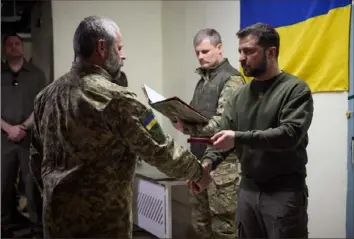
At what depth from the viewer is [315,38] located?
2865 millimetres

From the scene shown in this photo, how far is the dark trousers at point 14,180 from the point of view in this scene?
3.84 meters

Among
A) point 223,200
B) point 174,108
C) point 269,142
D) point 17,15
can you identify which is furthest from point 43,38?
point 269,142

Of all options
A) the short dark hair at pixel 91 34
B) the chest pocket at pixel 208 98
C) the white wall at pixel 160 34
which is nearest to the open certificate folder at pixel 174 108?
the short dark hair at pixel 91 34

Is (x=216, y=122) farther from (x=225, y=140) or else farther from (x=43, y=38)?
(x=43, y=38)

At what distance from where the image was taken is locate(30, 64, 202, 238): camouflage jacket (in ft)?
5.54

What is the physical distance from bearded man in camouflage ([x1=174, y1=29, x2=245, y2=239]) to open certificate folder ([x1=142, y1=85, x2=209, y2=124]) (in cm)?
48

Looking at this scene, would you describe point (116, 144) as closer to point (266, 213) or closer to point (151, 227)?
point (266, 213)

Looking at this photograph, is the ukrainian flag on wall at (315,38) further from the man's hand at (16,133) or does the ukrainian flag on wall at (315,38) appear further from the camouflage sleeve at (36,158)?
the man's hand at (16,133)

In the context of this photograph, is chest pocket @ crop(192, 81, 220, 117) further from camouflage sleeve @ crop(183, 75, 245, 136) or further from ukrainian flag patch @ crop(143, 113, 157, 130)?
ukrainian flag patch @ crop(143, 113, 157, 130)

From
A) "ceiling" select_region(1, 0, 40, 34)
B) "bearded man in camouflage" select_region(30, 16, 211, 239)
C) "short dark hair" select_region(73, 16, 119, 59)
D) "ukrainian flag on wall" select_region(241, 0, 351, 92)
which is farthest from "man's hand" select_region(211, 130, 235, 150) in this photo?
"ceiling" select_region(1, 0, 40, 34)

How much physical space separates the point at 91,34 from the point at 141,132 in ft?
1.38

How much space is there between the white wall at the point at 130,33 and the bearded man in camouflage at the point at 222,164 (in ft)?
6.19

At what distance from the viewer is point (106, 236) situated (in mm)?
1781

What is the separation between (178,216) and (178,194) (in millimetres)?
257
